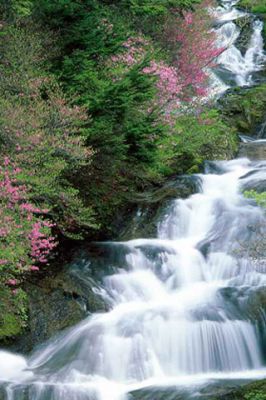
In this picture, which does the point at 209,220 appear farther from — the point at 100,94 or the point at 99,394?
the point at 99,394

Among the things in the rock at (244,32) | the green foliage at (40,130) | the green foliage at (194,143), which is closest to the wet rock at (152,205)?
the green foliage at (194,143)

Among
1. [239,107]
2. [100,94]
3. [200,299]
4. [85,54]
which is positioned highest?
[239,107]

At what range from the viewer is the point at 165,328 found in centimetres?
860

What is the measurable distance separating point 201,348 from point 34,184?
151 inches

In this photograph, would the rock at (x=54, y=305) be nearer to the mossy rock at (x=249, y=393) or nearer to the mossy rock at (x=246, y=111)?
the mossy rock at (x=249, y=393)

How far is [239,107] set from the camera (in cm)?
2033

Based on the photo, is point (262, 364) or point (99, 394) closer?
point (99, 394)

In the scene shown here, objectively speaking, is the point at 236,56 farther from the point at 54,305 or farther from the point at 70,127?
the point at 54,305

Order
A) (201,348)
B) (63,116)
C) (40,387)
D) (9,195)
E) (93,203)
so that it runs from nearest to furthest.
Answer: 1. (40,387)
2. (9,195)
3. (201,348)
4. (63,116)
5. (93,203)

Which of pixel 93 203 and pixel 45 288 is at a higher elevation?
pixel 93 203

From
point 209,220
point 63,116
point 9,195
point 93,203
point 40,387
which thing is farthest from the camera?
point 209,220

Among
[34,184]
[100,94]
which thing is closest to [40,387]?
[34,184]

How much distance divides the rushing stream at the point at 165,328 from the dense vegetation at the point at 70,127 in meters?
1.12

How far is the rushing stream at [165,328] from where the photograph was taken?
7.63m
